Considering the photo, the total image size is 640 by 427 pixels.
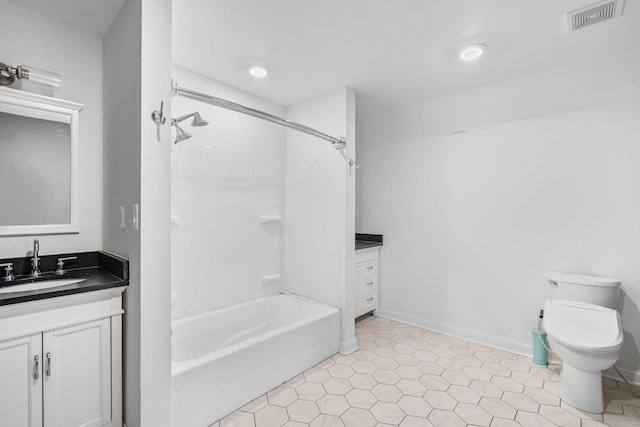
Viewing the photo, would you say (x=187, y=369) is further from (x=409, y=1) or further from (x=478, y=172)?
(x=478, y=172)

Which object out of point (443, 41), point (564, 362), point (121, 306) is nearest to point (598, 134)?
point (443, 41)

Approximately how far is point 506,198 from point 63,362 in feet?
10.9

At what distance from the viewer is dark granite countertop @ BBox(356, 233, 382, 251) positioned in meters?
3.52

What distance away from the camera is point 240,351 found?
1908 mm

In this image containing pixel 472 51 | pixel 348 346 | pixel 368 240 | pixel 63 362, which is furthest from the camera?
pixel 368 240

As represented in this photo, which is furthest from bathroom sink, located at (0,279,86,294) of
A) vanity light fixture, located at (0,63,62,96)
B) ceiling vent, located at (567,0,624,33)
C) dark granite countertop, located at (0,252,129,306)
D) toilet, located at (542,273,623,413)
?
ceiling vent, located at (567,0,624,33)

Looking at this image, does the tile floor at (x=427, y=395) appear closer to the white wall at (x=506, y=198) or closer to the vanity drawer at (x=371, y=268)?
the white wall at (x=506, y=198)

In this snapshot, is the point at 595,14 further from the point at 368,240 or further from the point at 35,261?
the point at 35,261

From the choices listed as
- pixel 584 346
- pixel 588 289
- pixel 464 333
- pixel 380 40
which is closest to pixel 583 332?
pixel 584 346

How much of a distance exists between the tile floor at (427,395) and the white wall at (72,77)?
1477mm

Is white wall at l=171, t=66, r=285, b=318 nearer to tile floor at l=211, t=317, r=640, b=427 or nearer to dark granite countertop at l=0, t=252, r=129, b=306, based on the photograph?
dark granite countertop at l=0, t=252, r=129, b=306

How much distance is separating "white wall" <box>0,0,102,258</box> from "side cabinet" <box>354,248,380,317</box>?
236 cm

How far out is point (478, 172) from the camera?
115 inches

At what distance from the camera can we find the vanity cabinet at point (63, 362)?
1321mm
